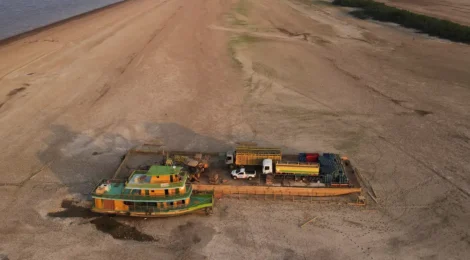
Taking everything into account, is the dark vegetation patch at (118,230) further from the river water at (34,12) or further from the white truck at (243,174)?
the river water at (34,12)

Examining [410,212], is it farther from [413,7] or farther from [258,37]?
[413,7]

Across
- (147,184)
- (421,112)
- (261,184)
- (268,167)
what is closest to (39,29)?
(147,184)

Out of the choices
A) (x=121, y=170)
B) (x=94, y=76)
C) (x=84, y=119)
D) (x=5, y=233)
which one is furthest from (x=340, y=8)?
(x=5, y=233)

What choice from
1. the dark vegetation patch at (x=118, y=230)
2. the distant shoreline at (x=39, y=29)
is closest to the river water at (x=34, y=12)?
the distant shoreline at (x=39, y=29)

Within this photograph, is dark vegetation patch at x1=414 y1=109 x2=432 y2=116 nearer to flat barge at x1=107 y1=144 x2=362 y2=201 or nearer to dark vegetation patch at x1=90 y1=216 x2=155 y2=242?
flat barge at x1=107 y1=144 x2=362 y2=201

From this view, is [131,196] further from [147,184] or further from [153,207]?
[153,207]

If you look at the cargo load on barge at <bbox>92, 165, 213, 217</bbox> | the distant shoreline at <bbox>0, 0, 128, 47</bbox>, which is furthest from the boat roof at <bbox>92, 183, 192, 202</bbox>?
the distant shoreline at <bbox>0, 0, 128, 47</bbox>
